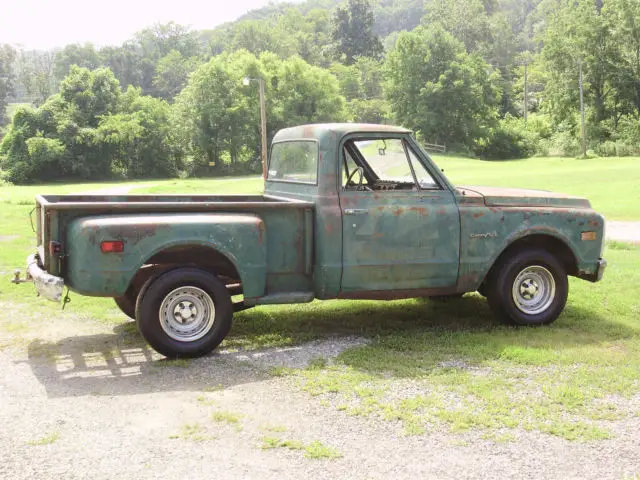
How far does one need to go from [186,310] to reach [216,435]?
182cm

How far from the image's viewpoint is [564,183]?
3278 cm

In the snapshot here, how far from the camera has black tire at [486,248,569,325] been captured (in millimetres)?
7148

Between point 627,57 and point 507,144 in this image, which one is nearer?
point 627,57

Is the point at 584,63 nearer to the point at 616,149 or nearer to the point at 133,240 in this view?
the point at 616,149

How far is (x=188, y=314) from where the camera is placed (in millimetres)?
6184

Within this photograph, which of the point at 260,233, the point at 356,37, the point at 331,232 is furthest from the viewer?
the point at 356,37

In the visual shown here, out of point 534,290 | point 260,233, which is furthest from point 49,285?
point 534,290

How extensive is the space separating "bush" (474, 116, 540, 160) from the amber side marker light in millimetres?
73850

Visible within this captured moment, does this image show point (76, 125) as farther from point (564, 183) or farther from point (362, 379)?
point (362, 379)

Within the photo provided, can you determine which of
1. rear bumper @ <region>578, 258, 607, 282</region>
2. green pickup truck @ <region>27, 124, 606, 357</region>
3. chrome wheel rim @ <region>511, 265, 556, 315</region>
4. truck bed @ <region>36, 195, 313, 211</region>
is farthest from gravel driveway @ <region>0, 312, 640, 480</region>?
rear bumper @ <region>578, 258, 607, 282</region>

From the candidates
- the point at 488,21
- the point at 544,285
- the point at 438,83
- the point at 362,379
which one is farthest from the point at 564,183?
the point at 488,21

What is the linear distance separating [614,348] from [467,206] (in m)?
1.90

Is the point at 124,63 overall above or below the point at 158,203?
above

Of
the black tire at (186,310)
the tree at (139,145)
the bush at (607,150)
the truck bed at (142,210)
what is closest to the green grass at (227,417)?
the black tire at (186,310)
